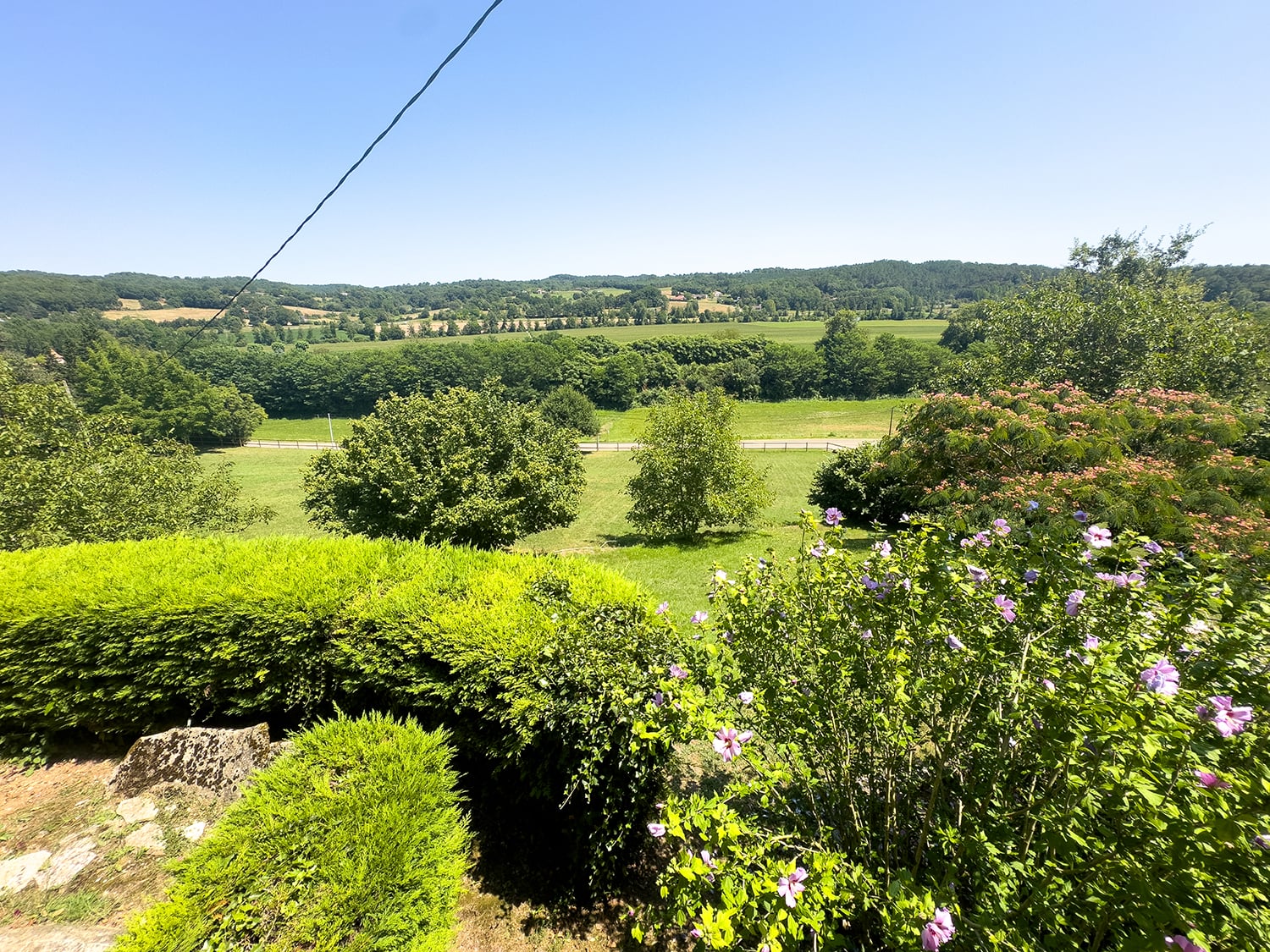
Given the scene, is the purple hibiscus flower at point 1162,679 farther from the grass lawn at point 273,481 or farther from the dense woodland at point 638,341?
the grass lawn at point 273,481

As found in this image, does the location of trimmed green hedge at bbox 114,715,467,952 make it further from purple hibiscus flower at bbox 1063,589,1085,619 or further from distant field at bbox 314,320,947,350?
distant field at bbox 314,320,947,350

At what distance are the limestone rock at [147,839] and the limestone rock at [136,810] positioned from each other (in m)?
0.10

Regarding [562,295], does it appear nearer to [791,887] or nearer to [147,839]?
[147,839]

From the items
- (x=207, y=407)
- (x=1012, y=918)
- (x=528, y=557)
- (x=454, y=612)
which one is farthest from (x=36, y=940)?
(x=207, y=407)

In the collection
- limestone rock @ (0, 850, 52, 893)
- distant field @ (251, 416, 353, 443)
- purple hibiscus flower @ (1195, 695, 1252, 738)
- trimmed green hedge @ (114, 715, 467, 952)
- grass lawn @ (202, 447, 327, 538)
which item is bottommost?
distant field @ (251, 416, 353, 443)

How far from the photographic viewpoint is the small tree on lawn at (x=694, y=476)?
18.5 meters

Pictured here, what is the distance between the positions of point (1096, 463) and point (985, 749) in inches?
347

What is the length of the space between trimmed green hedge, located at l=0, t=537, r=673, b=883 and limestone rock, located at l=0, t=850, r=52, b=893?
135cm

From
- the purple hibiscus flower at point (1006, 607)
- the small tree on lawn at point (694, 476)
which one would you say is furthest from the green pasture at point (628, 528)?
the purple hibiscus flower at point (1006, 607)

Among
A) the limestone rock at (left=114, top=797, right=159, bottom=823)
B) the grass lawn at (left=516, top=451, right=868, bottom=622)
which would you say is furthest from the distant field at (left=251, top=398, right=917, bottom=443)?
the limestone rock at (left=114, top=797, right=159, bottom=823)

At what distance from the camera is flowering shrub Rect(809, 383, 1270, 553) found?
759cm

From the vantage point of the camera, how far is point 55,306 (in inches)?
3878

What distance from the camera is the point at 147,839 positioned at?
4027 mm

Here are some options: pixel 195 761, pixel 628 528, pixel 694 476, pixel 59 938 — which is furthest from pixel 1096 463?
pixel 628 528
